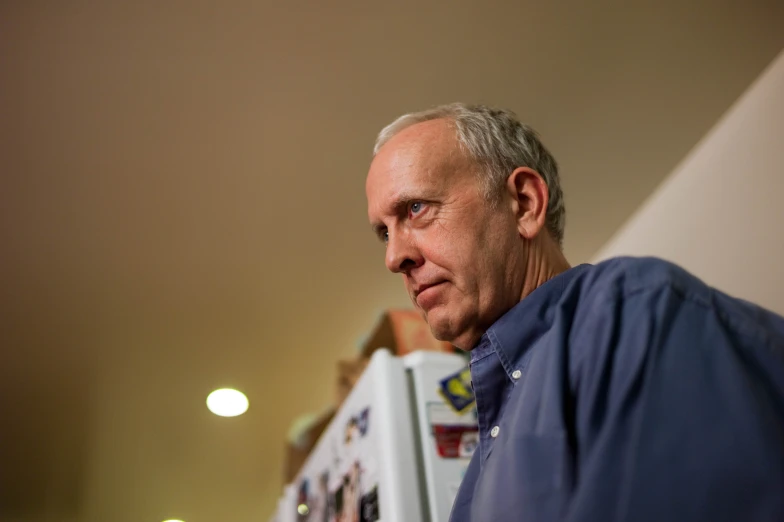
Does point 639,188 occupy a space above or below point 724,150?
above

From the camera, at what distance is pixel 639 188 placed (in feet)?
5.74

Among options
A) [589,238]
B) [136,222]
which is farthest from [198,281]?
[589,238]

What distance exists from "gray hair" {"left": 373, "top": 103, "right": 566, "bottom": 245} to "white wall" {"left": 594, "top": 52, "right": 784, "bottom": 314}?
504 millimetres

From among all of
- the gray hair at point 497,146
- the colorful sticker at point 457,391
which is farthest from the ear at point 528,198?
the colorful sticker at point 457,391

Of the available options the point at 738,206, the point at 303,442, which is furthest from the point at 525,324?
the point at 303,442

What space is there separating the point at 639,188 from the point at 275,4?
1153 mm

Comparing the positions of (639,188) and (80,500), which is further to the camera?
(80,500)

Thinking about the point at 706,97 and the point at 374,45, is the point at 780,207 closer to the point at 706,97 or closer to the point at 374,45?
the point at 706,97

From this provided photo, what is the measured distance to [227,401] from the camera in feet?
7.48

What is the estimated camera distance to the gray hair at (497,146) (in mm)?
818

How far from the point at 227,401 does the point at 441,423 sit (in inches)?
54.0

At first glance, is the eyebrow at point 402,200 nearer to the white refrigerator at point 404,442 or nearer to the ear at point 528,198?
the ear at point 528,198

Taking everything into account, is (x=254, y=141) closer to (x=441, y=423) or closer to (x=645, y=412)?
(x=441, y=423)

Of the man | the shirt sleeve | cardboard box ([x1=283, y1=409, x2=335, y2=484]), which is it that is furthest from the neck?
cardboard box ([x1=283, y1=409, x2=335, y2=484])
